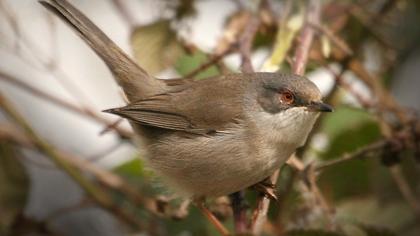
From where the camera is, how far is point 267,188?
3941mm

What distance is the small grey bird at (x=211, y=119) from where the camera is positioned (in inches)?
152

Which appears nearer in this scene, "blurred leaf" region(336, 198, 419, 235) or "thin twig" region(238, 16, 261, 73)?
"thin twig" region(238, 16, 261, 73)

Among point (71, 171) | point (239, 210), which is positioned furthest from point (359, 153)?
point (71, 171)

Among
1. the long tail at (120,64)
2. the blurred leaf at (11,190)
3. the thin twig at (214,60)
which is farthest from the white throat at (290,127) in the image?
the blurred leaf at (11,190)

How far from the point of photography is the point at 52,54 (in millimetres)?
6320

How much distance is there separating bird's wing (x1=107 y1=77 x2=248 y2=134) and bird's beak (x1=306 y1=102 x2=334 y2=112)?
381mm

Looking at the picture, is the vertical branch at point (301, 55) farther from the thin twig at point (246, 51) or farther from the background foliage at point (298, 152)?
the thin twig at point (246, 51)

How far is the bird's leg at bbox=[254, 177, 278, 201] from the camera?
12.6 ft

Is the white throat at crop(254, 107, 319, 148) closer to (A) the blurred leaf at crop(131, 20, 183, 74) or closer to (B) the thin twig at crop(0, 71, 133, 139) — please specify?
(A) the blurred leaf at crop(131, 20, 183, 74)

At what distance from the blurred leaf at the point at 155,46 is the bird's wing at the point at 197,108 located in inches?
13.2

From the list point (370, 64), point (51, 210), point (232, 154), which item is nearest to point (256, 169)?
point (232, 154)

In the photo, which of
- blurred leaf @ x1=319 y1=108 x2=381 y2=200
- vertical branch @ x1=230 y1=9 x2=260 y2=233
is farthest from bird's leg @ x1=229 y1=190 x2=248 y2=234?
blurred leaf @ x1=319 y1=108 x2=381 y2=200

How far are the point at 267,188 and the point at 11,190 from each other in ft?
5.44

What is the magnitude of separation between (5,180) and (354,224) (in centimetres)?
202
